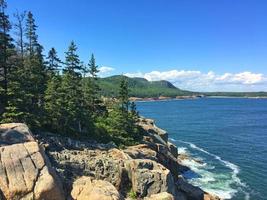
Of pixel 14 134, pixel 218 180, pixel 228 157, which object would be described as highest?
pixel 14 134

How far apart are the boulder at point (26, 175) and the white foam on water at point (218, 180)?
34.0m

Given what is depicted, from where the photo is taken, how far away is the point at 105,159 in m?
33.3

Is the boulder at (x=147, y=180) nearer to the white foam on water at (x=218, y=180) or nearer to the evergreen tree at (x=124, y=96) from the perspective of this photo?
the white foam on water at (x=218, y=180)

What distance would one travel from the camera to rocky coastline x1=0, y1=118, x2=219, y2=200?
23.0 meters

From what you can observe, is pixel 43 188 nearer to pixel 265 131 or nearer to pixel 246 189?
pixel 246 189

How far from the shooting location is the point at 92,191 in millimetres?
24984

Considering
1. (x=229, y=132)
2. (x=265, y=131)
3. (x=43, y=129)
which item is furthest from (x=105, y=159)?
(x=265, y=131)

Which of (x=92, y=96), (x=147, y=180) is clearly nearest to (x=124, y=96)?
(x=92, y=96)

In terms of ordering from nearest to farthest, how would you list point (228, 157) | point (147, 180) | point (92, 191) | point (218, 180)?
point (92, 191) → point (147, 180) → point (218, 180) → point (228, 157)

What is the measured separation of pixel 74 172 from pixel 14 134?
6.21 metres

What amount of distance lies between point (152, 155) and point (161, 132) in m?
22.0

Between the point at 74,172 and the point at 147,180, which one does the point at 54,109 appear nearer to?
the point at 74,172

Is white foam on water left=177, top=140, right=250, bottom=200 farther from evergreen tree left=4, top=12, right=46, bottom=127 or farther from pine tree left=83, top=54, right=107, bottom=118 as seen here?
evergreen tree left=4, top=12, right=46, bottom=127

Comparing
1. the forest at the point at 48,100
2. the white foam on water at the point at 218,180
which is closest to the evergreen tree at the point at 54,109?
the forest at the point at 48,100
